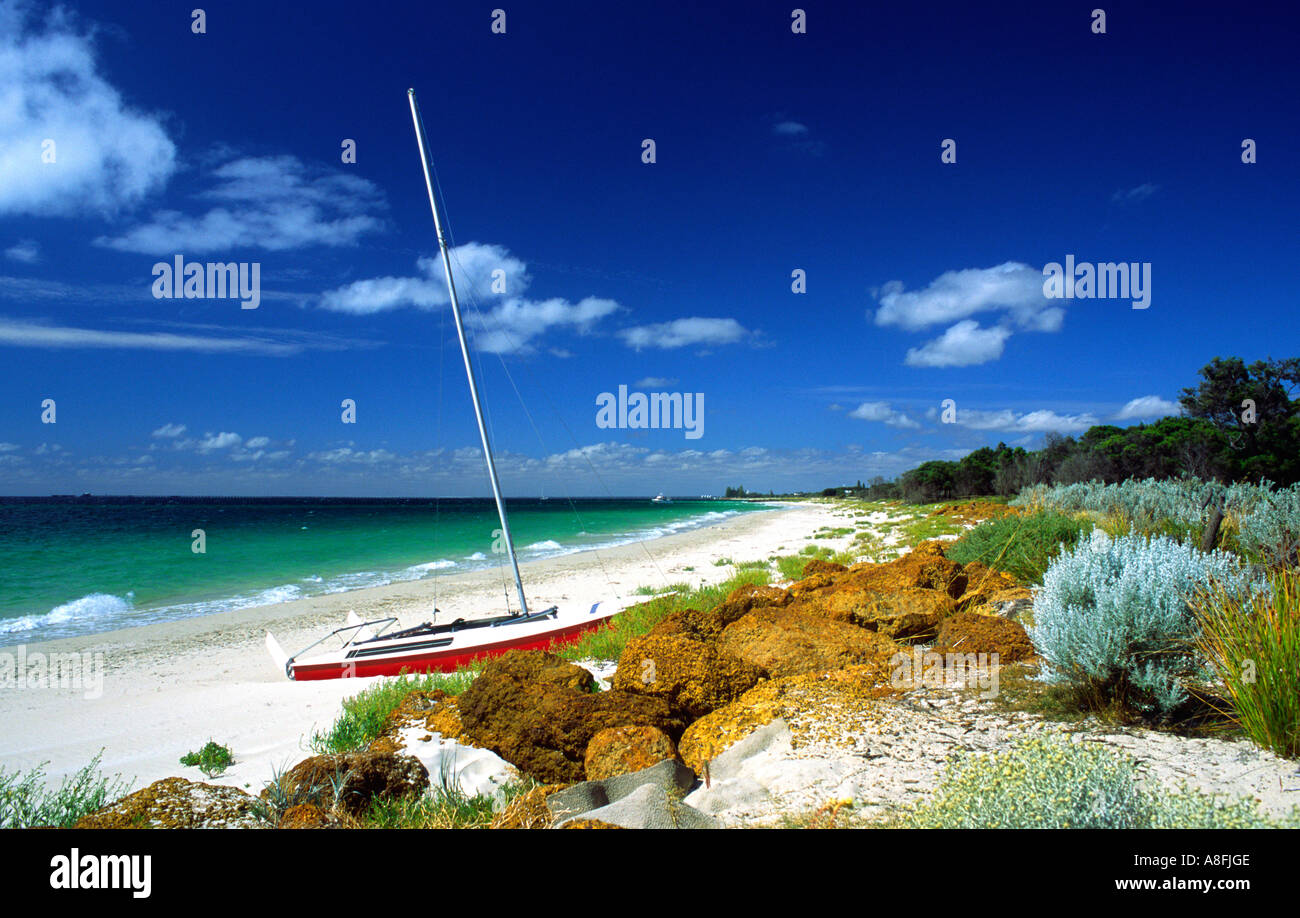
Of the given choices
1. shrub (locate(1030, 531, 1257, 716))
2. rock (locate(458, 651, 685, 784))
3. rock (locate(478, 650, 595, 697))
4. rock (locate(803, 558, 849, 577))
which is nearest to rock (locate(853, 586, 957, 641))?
shrub (locate(1030, 531, 1257, 716))

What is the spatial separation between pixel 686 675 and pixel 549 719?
45.1 inches

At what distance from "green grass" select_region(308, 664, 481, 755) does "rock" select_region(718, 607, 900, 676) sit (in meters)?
2.94

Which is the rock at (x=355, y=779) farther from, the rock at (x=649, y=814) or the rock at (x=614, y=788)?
the rock at (x=649, y=814)

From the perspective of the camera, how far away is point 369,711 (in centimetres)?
586

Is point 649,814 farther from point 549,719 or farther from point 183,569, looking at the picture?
point 183,569

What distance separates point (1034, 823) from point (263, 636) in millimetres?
14379

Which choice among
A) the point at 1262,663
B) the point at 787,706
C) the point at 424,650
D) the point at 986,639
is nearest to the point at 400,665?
the point at 424,650

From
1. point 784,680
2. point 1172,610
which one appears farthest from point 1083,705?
point 784,680

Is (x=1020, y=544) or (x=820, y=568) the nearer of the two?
(x=1020, y=544)

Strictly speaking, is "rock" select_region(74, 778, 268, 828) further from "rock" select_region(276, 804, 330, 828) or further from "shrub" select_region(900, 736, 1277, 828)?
"shrub" select_region(900, 736, 1277, 828)

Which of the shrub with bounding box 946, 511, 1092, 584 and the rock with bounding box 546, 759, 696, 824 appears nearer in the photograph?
the rock with bounding box 546, 759, 696, 824

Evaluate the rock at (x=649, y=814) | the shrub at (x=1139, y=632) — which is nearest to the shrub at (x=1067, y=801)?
the rock at (x=649, y=814)

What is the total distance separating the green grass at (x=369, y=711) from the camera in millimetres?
5234

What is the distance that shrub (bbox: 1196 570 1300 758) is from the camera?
126 inches
